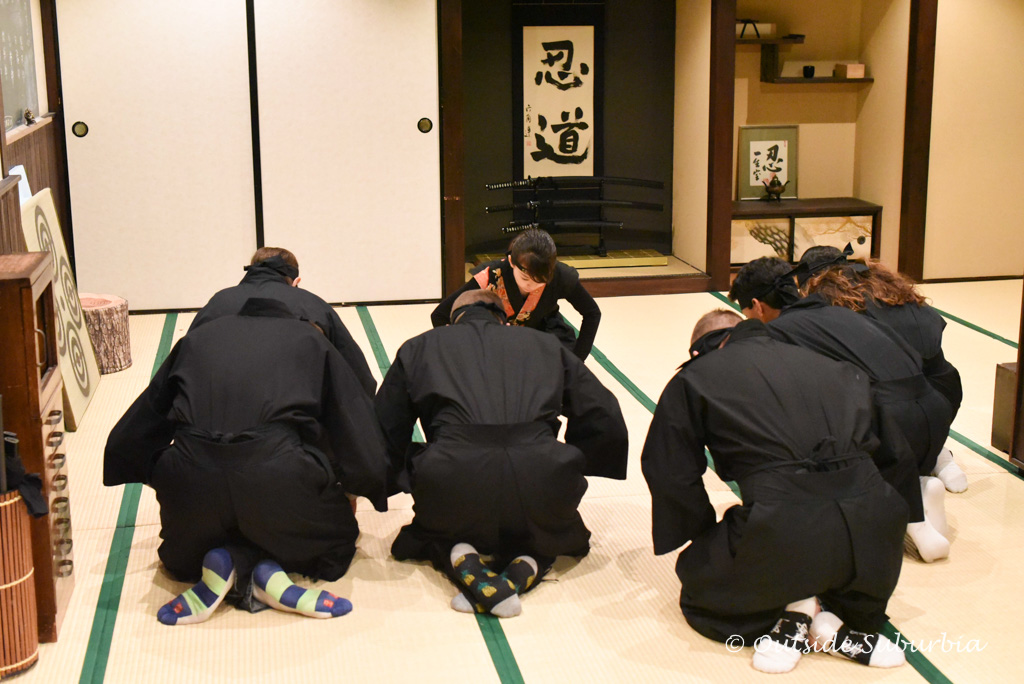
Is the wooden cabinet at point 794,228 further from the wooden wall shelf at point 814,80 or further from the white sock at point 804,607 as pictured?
the white sock at point 804,607

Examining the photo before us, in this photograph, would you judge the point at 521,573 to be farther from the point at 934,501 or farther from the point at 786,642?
the point at 934,501

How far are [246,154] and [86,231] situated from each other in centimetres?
92

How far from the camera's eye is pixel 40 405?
8.61ft

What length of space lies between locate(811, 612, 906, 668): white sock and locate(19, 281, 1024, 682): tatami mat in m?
0.03

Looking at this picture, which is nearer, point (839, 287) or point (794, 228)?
point (839, 287)

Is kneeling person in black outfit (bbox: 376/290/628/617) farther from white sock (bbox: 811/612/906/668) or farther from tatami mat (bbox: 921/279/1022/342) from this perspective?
tatami mat (bbox: 921/279/1022/342)

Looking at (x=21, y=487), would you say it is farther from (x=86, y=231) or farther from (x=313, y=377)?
(x=86, y=231)

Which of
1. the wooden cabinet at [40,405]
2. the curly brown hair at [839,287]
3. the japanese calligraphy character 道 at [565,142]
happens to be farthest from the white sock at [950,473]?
the japanese calligraphy character 道 at [565,142]

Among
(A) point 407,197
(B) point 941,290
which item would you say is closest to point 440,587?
(A) point 407,197

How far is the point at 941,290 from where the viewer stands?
6.55 m

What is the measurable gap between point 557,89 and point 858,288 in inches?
153

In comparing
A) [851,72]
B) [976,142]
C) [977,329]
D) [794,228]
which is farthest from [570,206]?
[977,329]

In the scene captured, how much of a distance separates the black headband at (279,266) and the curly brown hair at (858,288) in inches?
61.4

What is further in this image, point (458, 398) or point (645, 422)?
point (645, 422)
